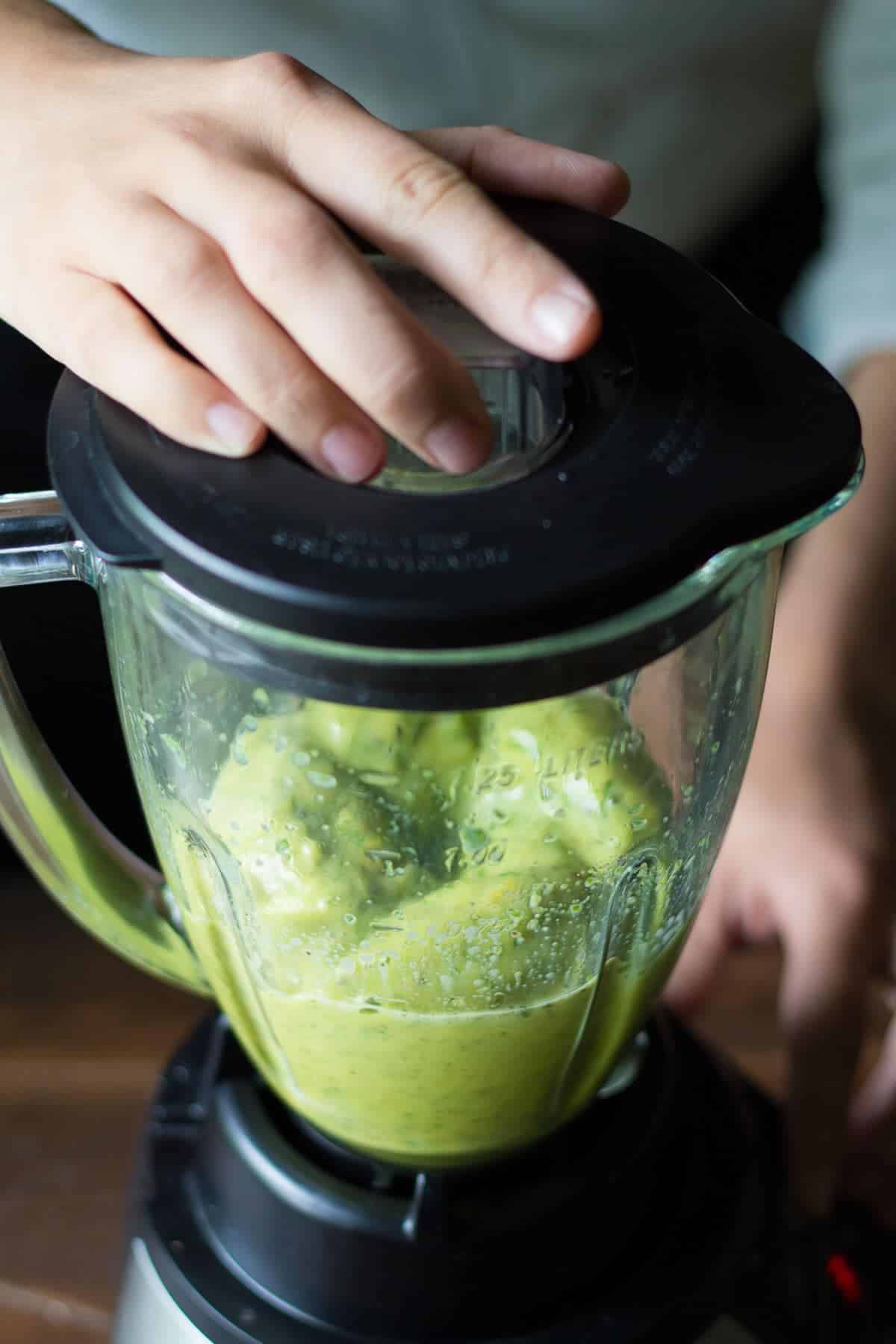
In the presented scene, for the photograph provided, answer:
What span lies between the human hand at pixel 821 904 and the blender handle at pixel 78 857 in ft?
0.86

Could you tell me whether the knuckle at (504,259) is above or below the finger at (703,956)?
above

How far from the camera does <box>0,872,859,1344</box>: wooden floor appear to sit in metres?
0.80

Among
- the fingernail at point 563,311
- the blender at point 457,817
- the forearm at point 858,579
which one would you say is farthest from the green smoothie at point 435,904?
the forearm at point 858,579

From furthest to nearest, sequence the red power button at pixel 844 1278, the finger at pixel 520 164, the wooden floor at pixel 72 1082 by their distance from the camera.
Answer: the wooden floor at pixel 72 1082, the red power button at pixel 844 1278, the finger at pixel 520 164

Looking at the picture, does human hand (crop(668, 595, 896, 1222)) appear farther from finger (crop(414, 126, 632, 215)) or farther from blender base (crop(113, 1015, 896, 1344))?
finger (crop(414, 126, 632, 215))

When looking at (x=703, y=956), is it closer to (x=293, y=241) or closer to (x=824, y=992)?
(x=824, y=992)

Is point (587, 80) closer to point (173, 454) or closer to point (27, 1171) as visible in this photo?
point (173, 454)

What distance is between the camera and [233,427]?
0.38 meters

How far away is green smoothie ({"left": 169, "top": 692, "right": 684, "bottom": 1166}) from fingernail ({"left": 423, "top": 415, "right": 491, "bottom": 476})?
0.27 ft

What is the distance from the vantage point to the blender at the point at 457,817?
357mm

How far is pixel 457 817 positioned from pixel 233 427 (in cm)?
15

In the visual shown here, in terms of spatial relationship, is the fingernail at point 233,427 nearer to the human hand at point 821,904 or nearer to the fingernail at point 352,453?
the fingernail at point 352,453

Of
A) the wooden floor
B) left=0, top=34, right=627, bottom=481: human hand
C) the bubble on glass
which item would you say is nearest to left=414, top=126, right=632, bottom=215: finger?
left=0, top=34, right=627, bottom=481: human hand

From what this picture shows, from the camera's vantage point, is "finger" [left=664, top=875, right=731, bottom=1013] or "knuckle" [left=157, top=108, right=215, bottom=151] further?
"finger" [left=664, top=875, right=731, bottom=1013]
